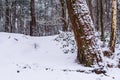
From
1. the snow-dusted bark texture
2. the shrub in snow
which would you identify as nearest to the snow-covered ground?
the shrub in snow

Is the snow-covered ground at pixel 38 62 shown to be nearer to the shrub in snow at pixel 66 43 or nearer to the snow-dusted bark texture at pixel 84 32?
the shrub in snow at pixel 66 43

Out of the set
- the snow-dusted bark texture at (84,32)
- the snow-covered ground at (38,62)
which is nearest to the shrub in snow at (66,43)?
the snow-covered ground at (38,62)

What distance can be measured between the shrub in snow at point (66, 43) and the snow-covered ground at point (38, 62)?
242 millimetres

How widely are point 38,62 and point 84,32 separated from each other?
2198 millimetres

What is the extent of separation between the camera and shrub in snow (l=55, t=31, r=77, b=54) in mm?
12673

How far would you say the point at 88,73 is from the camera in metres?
8.93

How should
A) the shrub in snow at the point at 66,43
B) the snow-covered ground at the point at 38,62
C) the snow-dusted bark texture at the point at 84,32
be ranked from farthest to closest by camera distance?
the shrub in snow at the point at 66,43, the snow-dusted bark texture at the point at 84,32, the snow-covered ground at the point at 38,62

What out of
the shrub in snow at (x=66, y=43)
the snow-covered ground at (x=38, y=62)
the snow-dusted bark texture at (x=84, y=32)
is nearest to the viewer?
the snow-covered ground at (x=38, y=62)

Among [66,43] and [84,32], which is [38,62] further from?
[66,43]

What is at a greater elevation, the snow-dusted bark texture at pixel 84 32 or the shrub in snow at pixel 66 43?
the snow-dusted bark texture at pixel 84 32

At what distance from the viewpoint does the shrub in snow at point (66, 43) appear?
41.6ft

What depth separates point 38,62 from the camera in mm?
10438

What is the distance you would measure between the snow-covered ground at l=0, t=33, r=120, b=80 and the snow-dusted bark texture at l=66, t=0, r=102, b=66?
49 cm

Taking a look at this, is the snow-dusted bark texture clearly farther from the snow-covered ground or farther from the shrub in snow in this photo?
the shrub in snow
